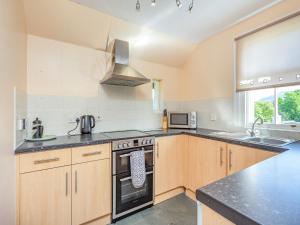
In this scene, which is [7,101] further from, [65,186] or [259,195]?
[259,195]

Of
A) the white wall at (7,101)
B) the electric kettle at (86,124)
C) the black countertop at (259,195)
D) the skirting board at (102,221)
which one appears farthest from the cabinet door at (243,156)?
the white wall at (7,101)

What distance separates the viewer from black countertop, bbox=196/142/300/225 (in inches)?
17.2

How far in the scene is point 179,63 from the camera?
3014 millimetres

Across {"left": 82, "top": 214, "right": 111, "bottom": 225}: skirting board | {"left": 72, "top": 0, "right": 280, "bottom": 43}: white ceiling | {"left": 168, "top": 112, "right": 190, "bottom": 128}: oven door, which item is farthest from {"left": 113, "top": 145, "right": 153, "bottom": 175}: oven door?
{"left": 72, "top": 0, "right": 280, "bottom": 43}: white ceiling

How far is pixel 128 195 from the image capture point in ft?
6.05

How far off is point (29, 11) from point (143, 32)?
130 cm

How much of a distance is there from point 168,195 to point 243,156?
116 cm

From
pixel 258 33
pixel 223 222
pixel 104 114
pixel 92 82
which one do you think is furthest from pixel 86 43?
pixel 223 222

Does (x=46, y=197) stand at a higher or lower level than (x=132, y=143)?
lower

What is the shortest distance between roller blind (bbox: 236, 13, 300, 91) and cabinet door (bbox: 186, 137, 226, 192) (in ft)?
2.87

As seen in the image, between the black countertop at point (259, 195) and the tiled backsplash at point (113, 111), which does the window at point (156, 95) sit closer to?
the tiled backsplash at point (113, 111)

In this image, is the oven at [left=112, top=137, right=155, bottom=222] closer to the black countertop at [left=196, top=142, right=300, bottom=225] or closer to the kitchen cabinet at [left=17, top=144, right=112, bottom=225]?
the kitchen cabinet at [left=17, top=144, right=112, bottom=225]

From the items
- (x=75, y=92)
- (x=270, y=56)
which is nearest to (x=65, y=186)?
(x=75, y=92)

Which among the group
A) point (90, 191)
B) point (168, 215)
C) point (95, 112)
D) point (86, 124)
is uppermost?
point (95, 112)
